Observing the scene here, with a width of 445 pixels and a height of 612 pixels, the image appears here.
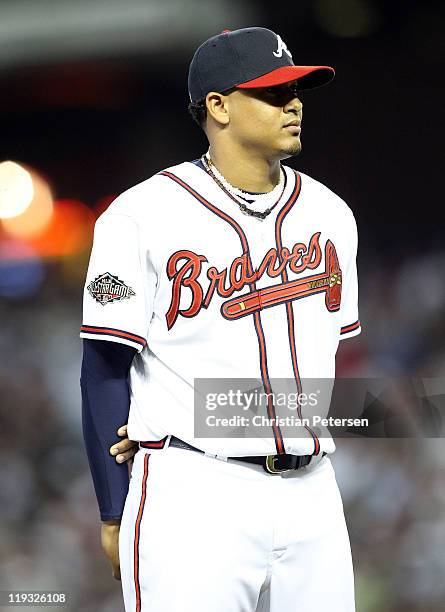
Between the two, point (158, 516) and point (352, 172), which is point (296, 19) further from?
point (158, 516)

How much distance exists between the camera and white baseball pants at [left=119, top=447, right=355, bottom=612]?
1.21 metres

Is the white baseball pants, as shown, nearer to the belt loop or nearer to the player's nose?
the belt loop

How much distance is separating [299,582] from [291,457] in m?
0.17

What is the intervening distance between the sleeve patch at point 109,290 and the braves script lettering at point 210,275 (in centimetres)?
6

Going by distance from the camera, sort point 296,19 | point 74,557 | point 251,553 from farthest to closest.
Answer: point 74,557 → point 296,19 → point 251,553

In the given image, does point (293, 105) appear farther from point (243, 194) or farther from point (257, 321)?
point (257, 321)

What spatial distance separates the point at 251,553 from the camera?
122 centimetres

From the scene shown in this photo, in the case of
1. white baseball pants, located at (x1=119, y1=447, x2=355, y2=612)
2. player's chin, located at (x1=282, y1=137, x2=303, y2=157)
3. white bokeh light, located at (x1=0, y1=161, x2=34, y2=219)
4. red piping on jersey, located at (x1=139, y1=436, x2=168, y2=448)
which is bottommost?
white baseball pants, located at (x1=119, y1=447, x2=355, y2=612)

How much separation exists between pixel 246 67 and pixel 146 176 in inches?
48.5

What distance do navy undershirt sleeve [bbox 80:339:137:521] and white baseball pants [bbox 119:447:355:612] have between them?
46 millimetres

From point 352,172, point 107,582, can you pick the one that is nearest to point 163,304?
point 352,172

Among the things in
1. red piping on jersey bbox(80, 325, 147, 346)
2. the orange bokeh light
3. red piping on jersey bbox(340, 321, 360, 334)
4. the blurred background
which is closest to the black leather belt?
red piping on jersey bbox(80, 325, 147, 346)

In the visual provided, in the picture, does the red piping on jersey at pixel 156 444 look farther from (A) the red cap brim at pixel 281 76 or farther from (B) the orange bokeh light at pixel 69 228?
(B) the orange bokeh light at pixel 69 228

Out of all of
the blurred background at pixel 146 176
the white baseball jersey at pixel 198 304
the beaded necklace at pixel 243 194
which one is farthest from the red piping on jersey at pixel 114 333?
the blurred background at pixel 146 176
